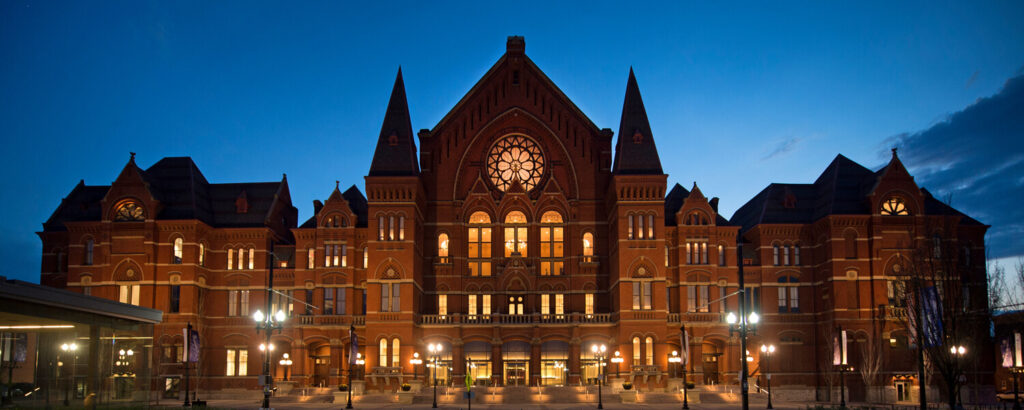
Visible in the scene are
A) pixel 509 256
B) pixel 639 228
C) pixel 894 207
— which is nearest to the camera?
pixel 894 207

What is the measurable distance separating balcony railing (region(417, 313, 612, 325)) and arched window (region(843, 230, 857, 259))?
66.3 ft

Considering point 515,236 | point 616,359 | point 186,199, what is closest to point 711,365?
point 616,359

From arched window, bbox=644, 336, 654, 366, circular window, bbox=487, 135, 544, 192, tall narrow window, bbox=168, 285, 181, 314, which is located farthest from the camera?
circular window, bbox=487, 135, 544, 192

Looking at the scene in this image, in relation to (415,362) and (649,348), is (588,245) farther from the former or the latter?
(415,362)

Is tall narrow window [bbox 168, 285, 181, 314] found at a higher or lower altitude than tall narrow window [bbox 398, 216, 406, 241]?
lower

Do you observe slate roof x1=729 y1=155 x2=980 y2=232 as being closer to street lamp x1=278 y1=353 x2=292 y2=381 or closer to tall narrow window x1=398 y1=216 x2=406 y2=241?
tall narrow window x1=398 y1=216 x2=406 y2=241

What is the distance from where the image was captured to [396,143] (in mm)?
77500

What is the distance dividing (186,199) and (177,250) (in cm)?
469

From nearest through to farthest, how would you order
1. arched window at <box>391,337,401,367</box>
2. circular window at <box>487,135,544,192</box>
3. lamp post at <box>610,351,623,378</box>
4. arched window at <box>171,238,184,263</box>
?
lamp post at <box>610,351,623,378</box> → arched window at <box>391,337,401,367</box> → arched window at <box>171,238,184,263</box> → circular window at <box>487,135,544,192</box>

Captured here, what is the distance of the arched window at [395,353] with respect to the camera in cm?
7338

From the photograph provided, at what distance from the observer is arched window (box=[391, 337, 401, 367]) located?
73375 millimetres

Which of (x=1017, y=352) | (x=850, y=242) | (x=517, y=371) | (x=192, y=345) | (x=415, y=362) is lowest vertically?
(x=517, y=371)

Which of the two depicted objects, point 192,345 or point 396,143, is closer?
point 192,345

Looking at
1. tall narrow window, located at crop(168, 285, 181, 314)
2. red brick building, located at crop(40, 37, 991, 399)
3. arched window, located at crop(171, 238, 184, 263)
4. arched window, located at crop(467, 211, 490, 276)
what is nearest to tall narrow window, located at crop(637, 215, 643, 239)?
red brick building, located at crop(40, 37, 991, 399)
